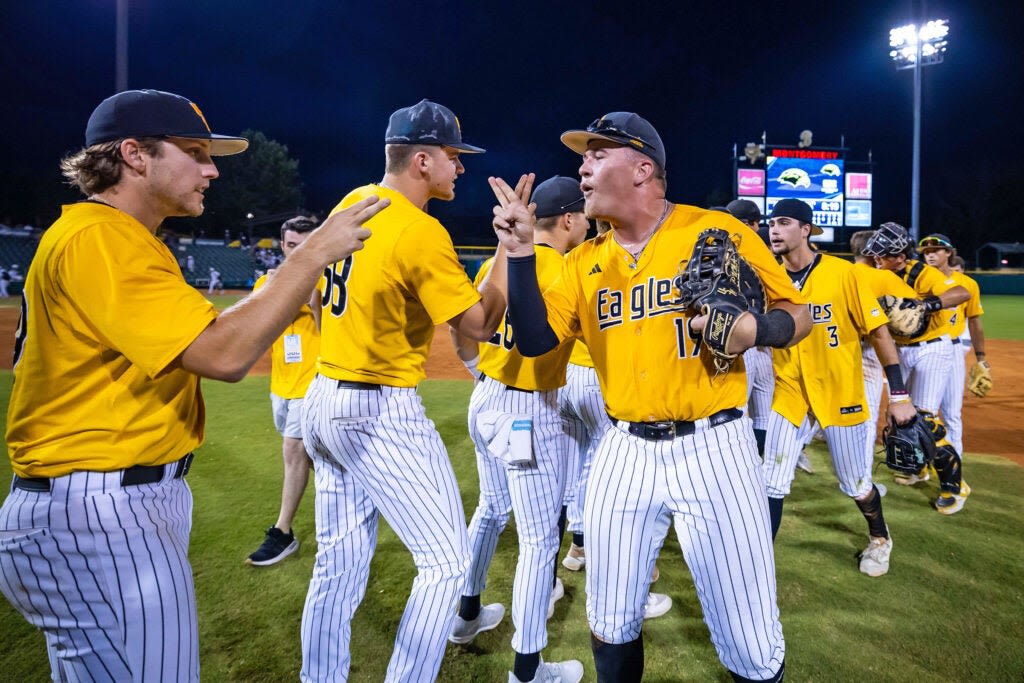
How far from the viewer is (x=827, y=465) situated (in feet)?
19.3

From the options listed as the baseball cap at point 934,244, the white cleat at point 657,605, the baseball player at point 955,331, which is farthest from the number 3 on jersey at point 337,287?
the baseball cap at point 934,244

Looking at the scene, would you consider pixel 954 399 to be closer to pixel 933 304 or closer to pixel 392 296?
pixel 933 304

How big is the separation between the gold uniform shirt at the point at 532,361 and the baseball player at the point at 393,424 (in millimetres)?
472

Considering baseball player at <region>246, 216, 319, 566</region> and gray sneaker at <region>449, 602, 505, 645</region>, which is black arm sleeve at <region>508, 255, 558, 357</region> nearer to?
gray sneaker at <region>449, 602, 505, 645</region>

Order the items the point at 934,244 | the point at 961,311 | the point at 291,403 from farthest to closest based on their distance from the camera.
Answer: the point at 934,244 < the point at 961,311 < the point at 291,403

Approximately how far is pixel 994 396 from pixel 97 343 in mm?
11289

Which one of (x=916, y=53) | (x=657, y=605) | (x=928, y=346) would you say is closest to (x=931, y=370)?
(x=928, y=346)

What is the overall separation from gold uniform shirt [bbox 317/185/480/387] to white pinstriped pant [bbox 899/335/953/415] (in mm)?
4796

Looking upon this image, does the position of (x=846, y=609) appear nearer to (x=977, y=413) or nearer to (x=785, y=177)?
(x=977, y=413)

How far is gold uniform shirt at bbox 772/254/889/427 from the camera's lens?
3.60m

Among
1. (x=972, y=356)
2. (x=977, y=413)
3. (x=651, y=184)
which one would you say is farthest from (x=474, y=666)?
(x=972, y=356)

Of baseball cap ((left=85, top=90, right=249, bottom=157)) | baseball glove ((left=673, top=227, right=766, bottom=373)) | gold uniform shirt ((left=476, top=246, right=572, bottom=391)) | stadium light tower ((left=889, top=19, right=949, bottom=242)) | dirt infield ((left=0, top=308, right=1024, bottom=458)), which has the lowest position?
dirt infield ((left=0, top=308, right=1024, bottom=458))

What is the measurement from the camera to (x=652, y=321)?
2059 millimetres

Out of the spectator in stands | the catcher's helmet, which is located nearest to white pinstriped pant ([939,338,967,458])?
the catcher's helmet
